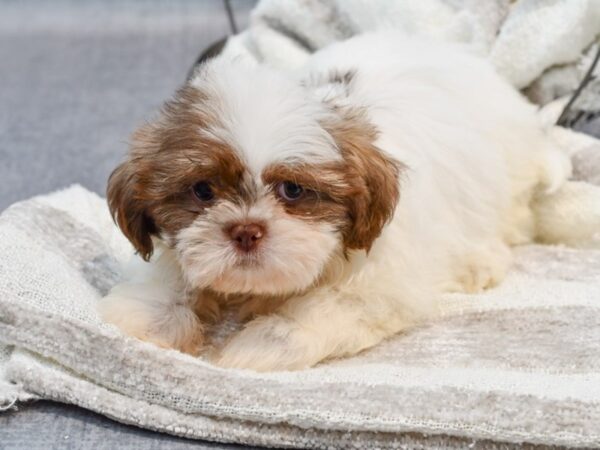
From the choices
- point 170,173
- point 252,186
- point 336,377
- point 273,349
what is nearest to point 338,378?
point 336,377

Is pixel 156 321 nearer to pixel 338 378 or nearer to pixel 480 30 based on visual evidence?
pixel 338 378

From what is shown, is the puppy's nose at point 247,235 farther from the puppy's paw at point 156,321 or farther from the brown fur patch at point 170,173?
the puppy's paw at point 156,321

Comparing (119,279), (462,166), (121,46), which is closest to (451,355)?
(462,166)

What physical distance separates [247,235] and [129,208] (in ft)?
0.94

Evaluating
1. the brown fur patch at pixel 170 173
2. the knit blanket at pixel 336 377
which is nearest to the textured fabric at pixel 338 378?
the knit blanket at pixel 336 377

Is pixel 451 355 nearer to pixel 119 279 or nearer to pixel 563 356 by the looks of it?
pixel 563 356

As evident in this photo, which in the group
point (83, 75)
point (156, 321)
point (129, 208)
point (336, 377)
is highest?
point (129, 208)

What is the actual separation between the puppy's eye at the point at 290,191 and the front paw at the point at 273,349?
0.29 m

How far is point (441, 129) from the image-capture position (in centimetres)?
244

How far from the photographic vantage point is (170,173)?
190cm

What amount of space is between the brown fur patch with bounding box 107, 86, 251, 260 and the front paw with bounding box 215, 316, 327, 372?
273 mm

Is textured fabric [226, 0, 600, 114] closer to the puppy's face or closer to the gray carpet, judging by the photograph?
the gray carpet

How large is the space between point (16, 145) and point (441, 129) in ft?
5.82

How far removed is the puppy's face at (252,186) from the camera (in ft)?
6.13
